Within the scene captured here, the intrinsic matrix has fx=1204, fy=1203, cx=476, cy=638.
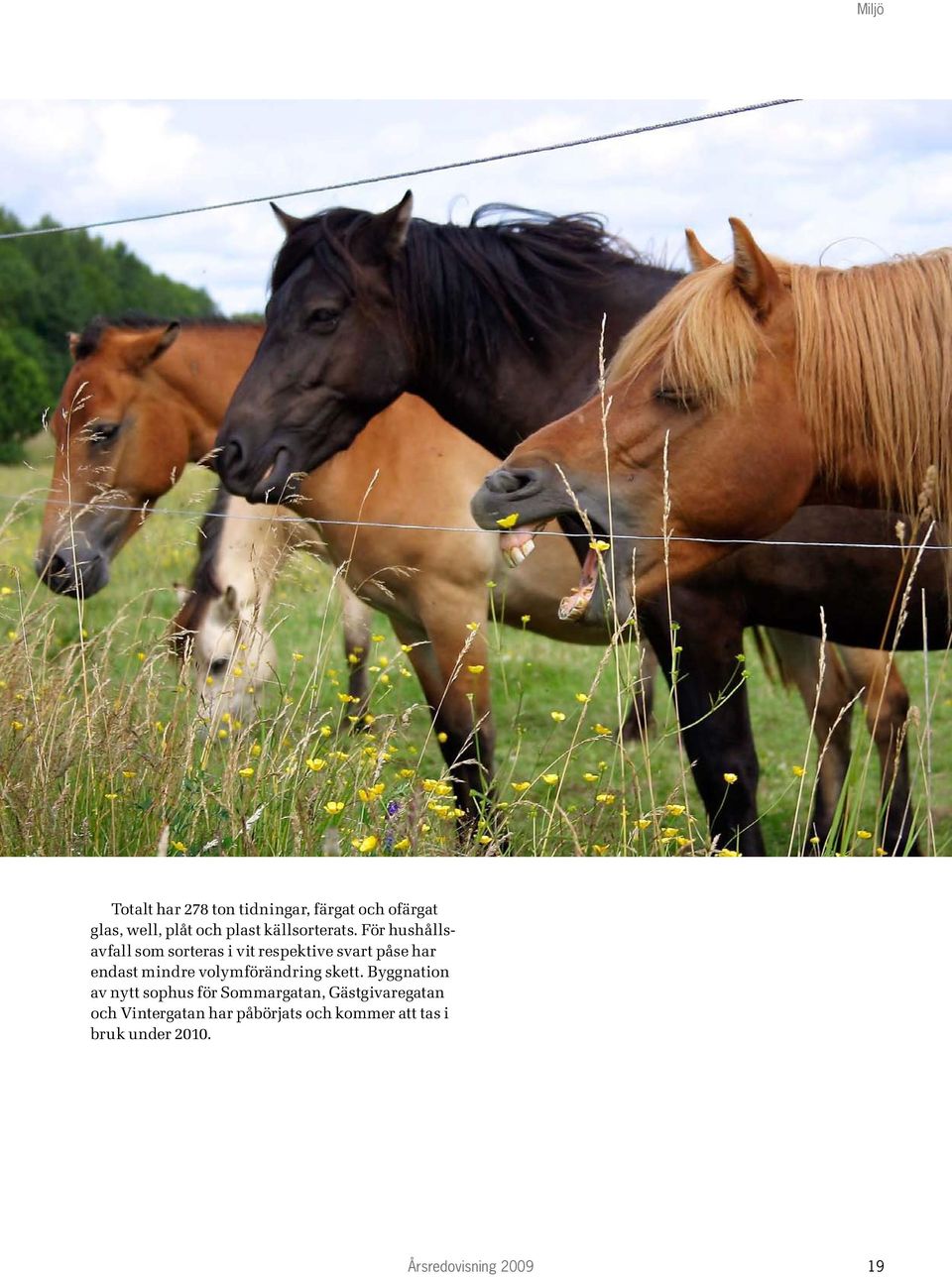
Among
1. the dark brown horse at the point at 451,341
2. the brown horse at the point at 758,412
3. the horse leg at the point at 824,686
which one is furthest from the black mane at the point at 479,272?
the horse leg at the point at 824,686

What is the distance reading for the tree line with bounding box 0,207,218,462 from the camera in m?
10.7

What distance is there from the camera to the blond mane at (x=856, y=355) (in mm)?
2412

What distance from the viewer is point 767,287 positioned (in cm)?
241

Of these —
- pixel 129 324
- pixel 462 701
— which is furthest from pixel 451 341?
pixel 129 324

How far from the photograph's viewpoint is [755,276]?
2.39 metres

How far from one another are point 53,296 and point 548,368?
33.7ft

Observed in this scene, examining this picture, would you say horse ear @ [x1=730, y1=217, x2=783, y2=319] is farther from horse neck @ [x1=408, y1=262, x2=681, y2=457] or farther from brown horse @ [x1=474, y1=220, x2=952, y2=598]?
horse neck @ [x1=408, y1=262, x2=681, y2=457]

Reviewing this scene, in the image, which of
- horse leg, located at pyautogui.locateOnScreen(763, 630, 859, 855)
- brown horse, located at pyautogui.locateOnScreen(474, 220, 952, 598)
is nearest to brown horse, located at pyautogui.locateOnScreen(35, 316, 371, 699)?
horse leg, located at pyautogui.locateOnScreen(763, 630, 859, 855)

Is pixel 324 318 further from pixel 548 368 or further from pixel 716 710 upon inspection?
pixel 716 710

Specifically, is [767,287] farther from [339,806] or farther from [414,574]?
[414,574]

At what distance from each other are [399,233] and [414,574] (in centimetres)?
114

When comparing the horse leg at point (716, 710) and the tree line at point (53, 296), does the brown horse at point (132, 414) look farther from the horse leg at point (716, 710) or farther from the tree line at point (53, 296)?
the tree line at point (53, 296)

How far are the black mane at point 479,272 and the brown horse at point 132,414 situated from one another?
1132 millimetres

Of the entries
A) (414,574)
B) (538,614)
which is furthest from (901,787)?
(414,574)
